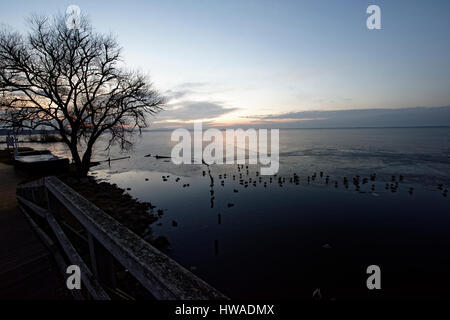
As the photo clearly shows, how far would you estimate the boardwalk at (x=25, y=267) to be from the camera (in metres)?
3.56

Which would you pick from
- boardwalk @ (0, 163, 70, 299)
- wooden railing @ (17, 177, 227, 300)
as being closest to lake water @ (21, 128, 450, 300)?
boardwalk @ (0, 163, 70, 299)

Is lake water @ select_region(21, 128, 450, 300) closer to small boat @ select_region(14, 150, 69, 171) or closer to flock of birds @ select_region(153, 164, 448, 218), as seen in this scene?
flock of birds @ select_region(153, 164, 448, 218)

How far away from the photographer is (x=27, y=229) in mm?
5926

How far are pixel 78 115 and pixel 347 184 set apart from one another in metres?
31.3

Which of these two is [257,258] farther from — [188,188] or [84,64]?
[84,64]

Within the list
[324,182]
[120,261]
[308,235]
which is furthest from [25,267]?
[324,182]

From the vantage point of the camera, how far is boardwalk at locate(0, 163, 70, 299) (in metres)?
→ 3.56

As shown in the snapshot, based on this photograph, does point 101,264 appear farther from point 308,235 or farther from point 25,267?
point 308,235

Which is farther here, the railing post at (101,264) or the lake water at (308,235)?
the lake water at (308,235)

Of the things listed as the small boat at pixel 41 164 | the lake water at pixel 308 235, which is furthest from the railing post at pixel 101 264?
the small boat at pixel 41 164

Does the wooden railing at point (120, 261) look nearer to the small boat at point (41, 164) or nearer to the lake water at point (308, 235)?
the lake water at point (308, 235)

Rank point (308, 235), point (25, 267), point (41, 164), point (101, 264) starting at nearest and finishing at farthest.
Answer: point (101, 264) → point (25, 267) → point (308, 235) → point (41, 164)

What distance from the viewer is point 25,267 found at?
4.12 meters
